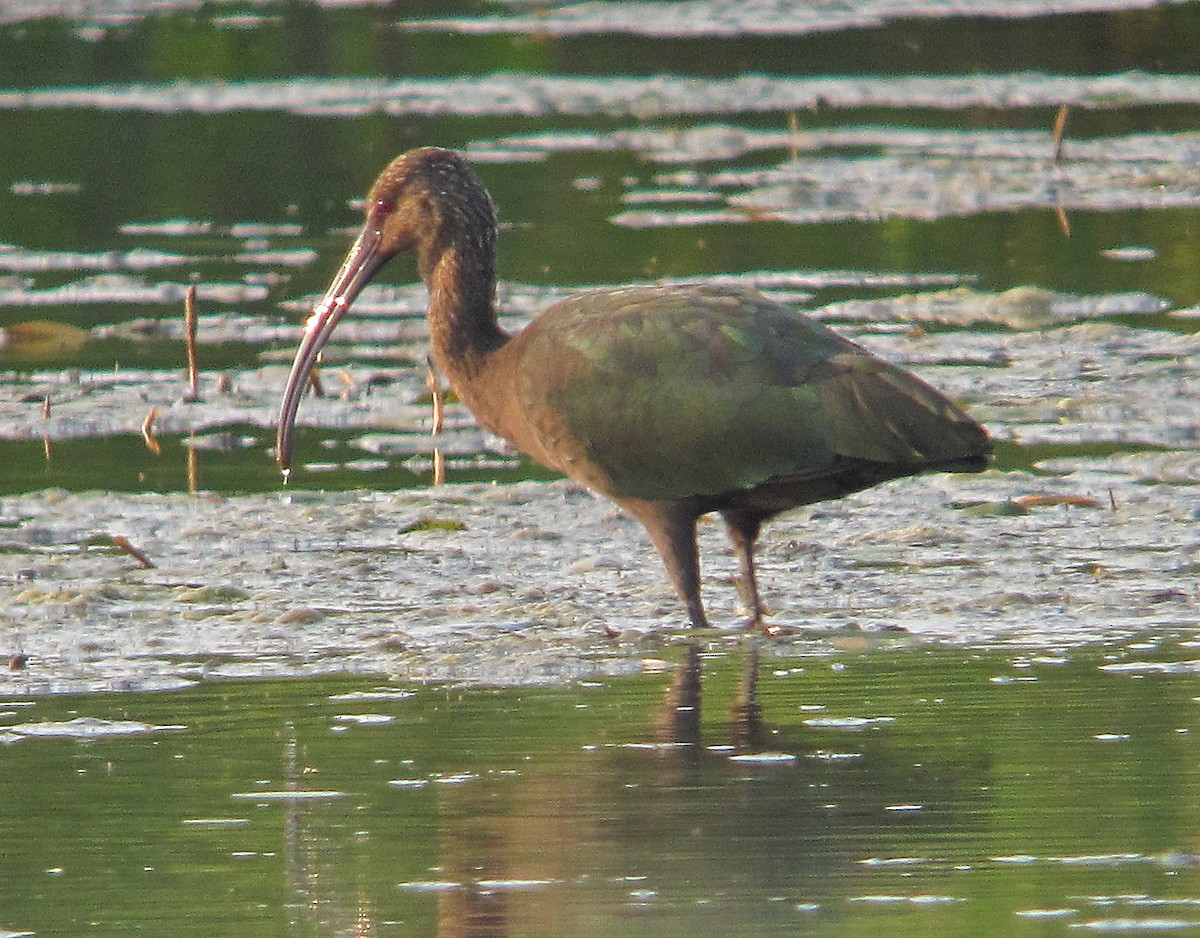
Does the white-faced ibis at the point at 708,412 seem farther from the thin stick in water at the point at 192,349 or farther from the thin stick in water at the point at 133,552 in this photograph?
the thin stick in water at the point at 192,349

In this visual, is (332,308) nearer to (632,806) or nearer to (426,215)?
(426,215)

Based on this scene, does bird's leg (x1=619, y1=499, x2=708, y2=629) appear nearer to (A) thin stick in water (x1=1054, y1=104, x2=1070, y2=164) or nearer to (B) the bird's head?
(B) the bird's head

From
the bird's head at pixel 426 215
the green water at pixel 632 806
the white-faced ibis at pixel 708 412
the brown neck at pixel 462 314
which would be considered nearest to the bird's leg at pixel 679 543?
the white-faced ibis at pixel 708 412

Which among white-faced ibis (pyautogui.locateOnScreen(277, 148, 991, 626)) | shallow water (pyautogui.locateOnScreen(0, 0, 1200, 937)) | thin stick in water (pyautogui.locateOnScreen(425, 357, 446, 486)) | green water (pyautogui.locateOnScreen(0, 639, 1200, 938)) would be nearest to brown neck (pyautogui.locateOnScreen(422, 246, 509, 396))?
white-faced ibis (pyautogui.locateOnScreen(277, 148, 991, 626))

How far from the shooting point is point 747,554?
24.2 feet

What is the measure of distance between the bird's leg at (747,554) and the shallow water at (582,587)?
82 millimetres

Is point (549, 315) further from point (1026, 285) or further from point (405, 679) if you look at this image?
point (1026, 285)

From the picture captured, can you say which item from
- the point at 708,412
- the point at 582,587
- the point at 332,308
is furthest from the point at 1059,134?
the point at 708,412

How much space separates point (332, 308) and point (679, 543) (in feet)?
5.60

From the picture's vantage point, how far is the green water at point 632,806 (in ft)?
15.9

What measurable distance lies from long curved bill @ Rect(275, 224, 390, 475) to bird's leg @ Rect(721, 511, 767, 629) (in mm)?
1547

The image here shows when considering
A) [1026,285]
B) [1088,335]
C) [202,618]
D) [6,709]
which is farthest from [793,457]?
[1026,285]

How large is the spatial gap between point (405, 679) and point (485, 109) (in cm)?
1354

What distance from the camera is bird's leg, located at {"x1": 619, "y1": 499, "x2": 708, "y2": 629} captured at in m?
7.26
